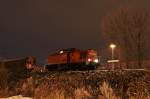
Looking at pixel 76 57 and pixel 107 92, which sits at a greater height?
pixel 76 57

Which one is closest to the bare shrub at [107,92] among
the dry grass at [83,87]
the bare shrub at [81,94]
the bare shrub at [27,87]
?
the dry grass at [83,87]

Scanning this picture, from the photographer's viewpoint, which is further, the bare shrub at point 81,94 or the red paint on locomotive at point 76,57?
the red paint on locomotive at point 76,57

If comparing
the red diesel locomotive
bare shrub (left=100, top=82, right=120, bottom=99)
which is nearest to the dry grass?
bare shrub (left=100, top=82, right=120, bottom=99)

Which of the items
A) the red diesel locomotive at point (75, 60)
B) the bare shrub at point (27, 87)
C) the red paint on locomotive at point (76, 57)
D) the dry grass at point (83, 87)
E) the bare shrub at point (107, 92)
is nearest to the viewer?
the bare shrub at point (107, 92)

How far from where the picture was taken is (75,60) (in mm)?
36500

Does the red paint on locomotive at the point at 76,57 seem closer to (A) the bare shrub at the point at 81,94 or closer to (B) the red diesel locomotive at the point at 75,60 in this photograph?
(B) the red diesel locomotive at the point at 75,60

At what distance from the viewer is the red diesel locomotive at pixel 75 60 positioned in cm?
3584

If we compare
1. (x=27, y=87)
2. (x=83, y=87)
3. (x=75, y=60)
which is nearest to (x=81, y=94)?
(x=83, y=87)

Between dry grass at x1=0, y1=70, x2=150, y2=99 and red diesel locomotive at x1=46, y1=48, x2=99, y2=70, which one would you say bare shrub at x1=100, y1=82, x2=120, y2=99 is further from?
red diesel locomotive at x1=46, y1=48, x2=99, y2=70

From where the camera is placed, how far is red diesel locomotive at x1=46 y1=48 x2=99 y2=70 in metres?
35.8

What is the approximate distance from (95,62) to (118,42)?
2695 cm

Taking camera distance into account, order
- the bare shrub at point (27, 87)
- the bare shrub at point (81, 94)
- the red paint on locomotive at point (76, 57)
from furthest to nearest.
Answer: the red paint on locomotive at point (76, 57)
the bare shrub at point (27, 87)
the bare shrub at point (81, 94)

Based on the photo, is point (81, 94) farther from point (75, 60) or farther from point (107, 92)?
point (75, 60)

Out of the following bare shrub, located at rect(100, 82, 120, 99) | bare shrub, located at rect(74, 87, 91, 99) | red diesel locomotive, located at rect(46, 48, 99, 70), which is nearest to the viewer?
bare shrub, located at rect(100, 82, 120, 99)
